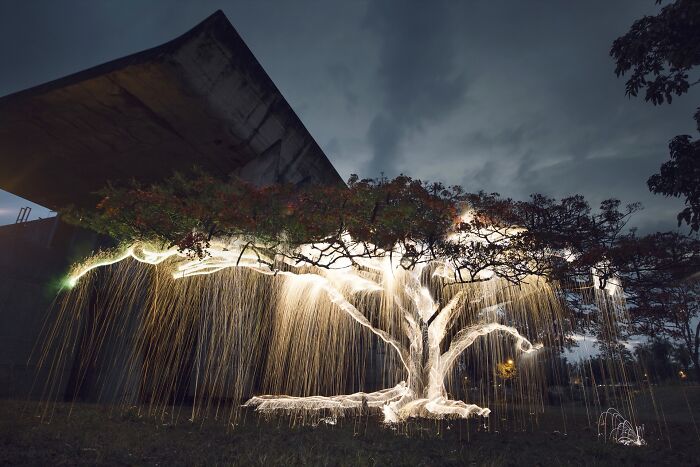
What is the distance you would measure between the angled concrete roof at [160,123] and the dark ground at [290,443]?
4.86m

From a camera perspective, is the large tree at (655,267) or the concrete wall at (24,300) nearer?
the large tree at (655,267)

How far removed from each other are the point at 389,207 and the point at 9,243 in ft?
34.2

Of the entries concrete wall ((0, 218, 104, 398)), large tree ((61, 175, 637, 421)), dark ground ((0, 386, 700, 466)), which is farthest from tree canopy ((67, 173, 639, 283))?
concrete wall ((0, 218, 104, 398))

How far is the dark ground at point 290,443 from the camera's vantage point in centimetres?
492

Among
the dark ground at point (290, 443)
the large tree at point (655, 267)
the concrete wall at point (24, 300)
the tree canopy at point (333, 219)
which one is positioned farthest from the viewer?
the concrete wall at point (24, 300)

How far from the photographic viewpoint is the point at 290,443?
237 inches

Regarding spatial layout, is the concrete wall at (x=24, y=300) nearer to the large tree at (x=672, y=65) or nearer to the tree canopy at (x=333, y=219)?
the tree canopy at (x=333, y=219)

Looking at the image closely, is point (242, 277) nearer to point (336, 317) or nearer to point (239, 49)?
point (336, 317)

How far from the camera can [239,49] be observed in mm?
7562

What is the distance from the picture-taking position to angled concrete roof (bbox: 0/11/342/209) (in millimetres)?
6934

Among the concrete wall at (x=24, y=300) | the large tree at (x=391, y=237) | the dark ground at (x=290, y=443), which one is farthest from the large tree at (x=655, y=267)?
the concrete wall at (x=24, y=300)

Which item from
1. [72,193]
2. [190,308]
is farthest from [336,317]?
[72,193]

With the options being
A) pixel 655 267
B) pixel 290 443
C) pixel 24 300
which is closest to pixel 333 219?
pixel 290 443

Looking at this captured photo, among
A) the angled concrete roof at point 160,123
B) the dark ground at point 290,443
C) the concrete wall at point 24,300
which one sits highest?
the angled concrete roof at point 160,123
